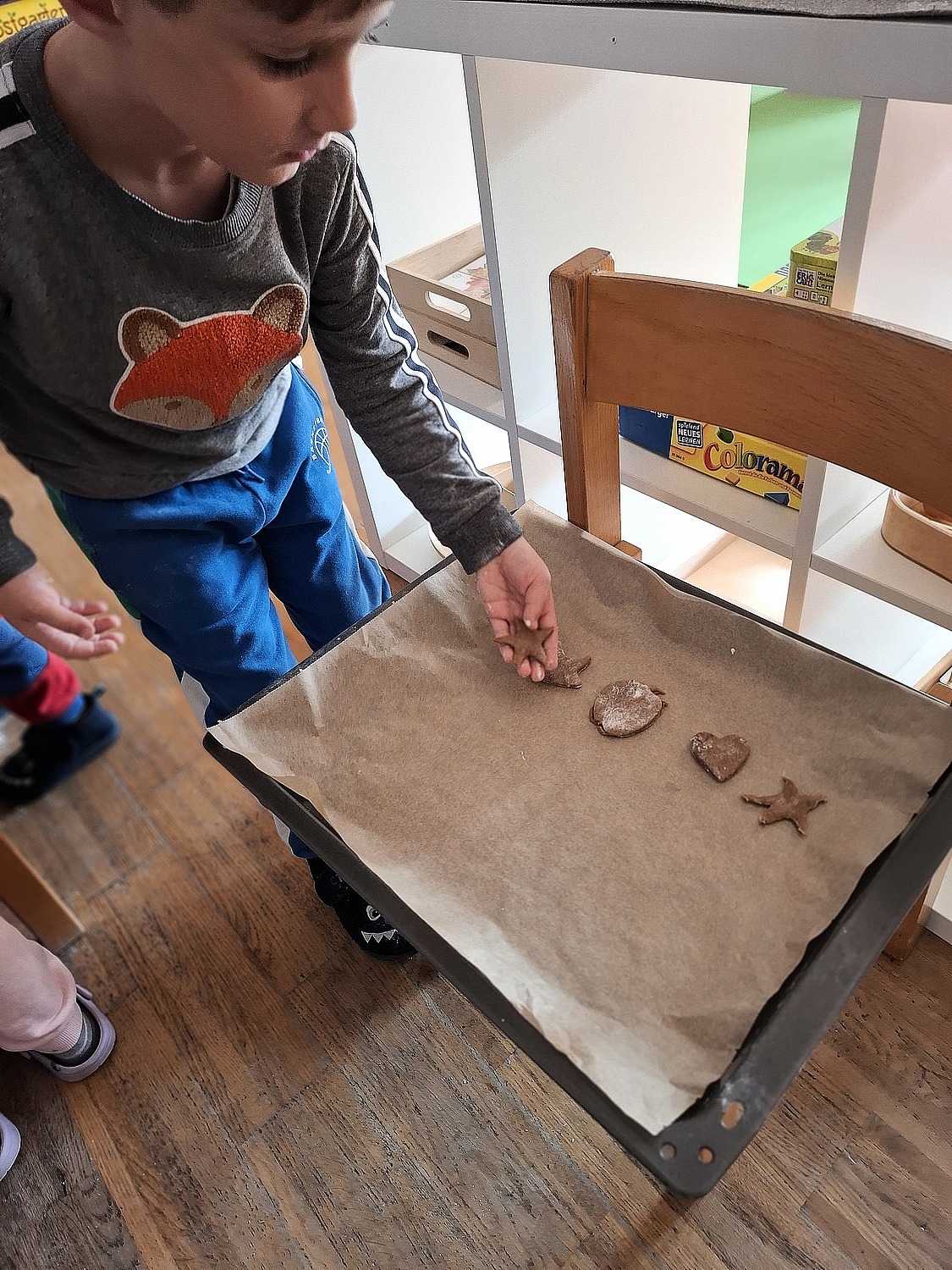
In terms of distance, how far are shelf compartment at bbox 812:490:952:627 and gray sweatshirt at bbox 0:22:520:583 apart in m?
0.40

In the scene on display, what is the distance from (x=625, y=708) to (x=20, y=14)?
1.31 meters

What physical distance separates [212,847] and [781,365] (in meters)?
1.02

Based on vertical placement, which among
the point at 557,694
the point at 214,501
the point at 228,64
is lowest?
the point at 557,694

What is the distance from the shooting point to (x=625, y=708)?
748 millimetres

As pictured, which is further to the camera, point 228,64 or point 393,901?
point 393,901

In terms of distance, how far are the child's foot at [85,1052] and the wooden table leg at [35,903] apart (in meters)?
0.12

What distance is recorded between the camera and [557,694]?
2.56 feet

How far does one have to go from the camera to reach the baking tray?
19.6 inches

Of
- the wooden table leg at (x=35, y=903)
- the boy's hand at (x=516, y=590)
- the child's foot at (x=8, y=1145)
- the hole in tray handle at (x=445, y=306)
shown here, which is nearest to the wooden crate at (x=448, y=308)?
the hole in tray handle at (x=445, y=306)

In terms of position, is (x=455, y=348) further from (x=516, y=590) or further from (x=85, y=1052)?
(x=85, y=1052)

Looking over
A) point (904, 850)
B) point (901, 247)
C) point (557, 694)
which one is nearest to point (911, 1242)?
point (904, 850)

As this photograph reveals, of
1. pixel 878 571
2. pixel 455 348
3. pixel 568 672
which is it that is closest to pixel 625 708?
pixel 568 672

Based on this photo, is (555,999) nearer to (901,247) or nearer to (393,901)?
(393,901)

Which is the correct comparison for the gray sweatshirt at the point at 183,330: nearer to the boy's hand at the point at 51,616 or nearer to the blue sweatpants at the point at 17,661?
the boy's hand at the point at 51,616
